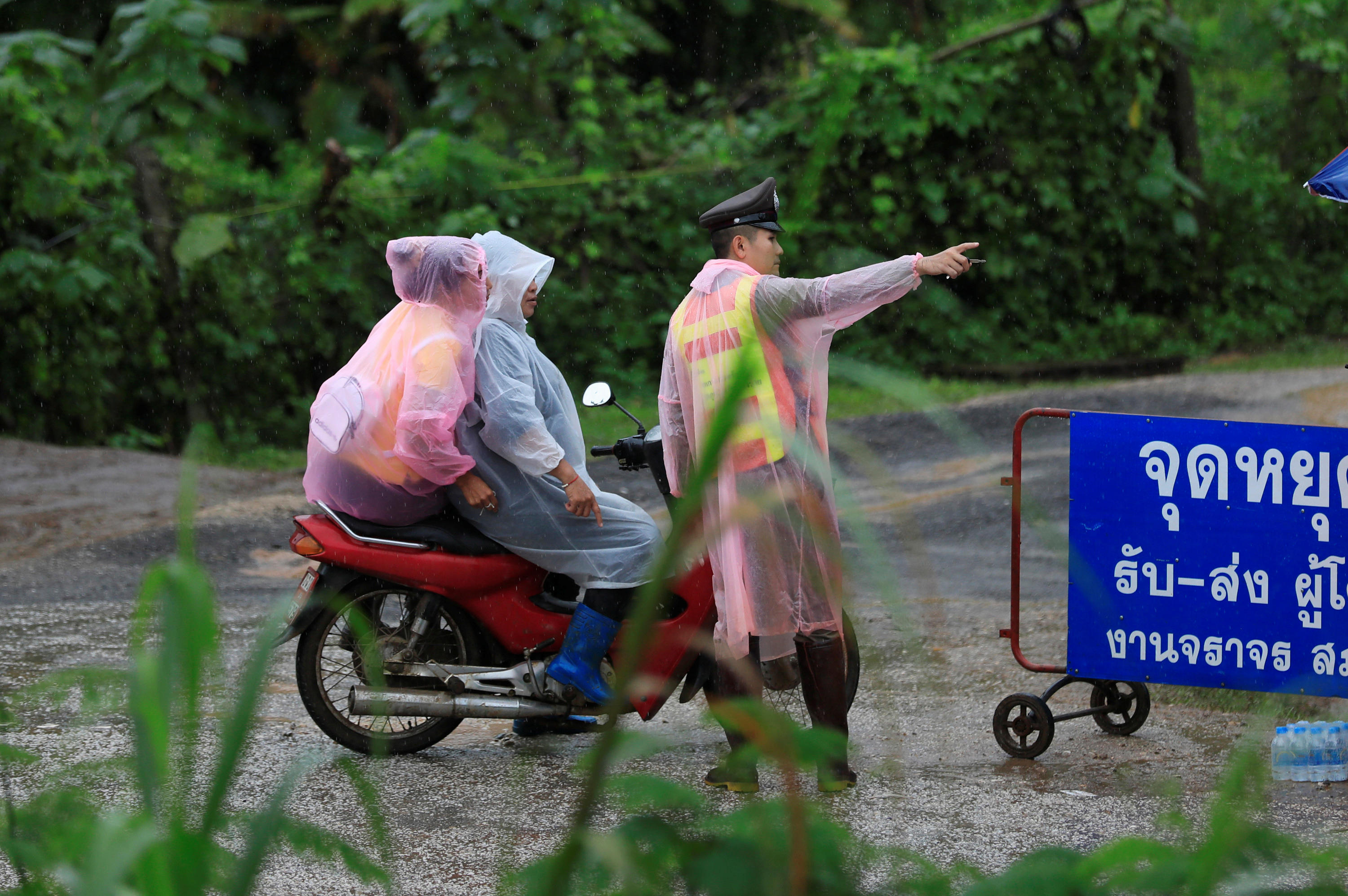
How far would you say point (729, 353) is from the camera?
429 cm

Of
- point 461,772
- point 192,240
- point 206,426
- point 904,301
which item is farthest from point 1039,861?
point 904,301

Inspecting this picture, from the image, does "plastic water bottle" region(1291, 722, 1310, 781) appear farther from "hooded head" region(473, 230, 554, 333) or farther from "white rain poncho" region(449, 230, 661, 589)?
"hooded head" region(473, 230, 554, 333)

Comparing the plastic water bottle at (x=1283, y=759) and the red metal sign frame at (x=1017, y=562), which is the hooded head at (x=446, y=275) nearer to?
the red metal sign frame at (x=1017, y=562)

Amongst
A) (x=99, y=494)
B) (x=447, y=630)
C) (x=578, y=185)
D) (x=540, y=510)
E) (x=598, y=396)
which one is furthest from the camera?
(x=578, y=185)

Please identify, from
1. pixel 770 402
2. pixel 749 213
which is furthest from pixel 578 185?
pixel 770 402

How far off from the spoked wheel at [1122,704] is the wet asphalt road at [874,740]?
0.07 m

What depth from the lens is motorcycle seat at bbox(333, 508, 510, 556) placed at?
468 cm

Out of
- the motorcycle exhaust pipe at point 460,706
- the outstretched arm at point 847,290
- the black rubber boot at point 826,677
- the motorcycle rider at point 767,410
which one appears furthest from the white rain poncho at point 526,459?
the outstretched arm at point 847,290

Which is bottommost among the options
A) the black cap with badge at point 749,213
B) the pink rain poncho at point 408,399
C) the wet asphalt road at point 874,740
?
the wet asphalt road at point 874,740

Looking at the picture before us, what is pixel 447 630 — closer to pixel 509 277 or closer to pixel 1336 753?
pixel 509 277

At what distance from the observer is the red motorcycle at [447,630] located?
4.64 metres

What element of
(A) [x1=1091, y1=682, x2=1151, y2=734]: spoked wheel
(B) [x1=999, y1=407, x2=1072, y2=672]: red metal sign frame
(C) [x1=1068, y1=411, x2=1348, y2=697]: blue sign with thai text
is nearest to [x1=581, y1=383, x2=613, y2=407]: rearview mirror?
(B) [x1=999, y1=407, x2=1072, y2=672]: red metal sign frame

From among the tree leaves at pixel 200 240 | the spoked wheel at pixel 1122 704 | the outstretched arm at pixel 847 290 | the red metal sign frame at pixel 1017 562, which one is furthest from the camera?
the tree leaves at pixel 200 240

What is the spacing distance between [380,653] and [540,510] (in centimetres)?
66
